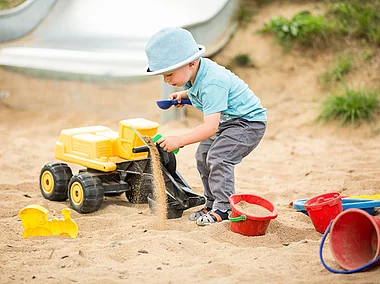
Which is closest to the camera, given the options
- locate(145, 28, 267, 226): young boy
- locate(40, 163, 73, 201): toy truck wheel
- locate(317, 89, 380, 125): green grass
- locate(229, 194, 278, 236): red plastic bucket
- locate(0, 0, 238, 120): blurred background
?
locate(229, 194, 278, 236): red plastic bucket

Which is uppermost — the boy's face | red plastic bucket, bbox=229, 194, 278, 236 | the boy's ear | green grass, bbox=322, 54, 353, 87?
the boy's ear

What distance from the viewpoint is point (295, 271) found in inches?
107

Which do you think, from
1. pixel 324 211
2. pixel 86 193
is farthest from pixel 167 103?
pixel 324 211

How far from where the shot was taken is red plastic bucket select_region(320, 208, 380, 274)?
2.72 metres

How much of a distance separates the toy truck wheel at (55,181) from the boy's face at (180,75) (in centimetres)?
103

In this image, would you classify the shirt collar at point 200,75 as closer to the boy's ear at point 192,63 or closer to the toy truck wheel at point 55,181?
the boy's ear at point 192,63

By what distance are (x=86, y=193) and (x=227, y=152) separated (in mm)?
836

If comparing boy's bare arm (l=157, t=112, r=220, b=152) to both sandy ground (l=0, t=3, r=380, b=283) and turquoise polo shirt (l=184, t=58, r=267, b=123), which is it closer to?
turquoise polo shirt (l=184, t=58, r=267, b=123)

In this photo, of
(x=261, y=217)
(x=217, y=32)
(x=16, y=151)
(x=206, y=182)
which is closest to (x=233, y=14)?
(x=217, y=32)

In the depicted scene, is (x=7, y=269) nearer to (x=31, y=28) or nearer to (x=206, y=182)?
(x=206, y=182)

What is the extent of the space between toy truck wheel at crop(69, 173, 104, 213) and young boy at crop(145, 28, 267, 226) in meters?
0.56

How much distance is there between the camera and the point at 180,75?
340 cm

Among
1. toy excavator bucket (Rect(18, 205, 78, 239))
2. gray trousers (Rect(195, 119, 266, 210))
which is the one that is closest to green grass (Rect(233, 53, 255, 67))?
gray trousers (Rect(195, 119, 266, 210))

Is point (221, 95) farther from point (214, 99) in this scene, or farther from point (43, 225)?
point (43, 225)
